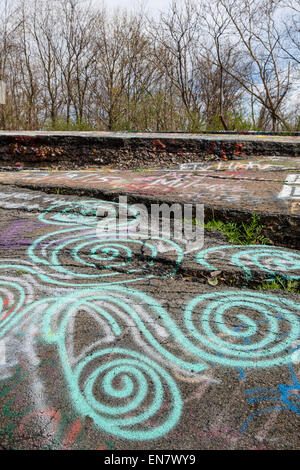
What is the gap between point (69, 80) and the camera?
1136 cm

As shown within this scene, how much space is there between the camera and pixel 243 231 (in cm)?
234

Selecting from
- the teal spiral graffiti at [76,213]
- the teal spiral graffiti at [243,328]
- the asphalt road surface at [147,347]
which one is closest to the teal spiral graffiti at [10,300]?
the asphalt road surface at [147,347]

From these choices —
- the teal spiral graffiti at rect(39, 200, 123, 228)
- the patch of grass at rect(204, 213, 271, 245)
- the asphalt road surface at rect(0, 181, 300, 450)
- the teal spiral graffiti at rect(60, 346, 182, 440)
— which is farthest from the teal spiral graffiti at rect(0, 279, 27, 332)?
the patch of grass at rect(204, 213, 271, 245)

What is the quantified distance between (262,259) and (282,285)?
8.8 inches

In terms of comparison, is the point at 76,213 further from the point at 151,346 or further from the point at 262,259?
the point at 151,346

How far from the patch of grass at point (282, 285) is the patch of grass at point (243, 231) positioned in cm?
54

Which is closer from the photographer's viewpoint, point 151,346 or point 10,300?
point 151,346

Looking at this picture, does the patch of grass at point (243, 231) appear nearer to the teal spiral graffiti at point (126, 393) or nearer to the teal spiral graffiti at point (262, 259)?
the teal spiral graffiti at point (262, 259)

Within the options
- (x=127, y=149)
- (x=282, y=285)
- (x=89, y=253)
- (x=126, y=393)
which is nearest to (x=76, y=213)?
(x=89, y=253)

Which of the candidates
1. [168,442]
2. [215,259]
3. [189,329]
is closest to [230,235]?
[215,259]

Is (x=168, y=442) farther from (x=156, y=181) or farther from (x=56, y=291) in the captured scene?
(x=156, y=181)

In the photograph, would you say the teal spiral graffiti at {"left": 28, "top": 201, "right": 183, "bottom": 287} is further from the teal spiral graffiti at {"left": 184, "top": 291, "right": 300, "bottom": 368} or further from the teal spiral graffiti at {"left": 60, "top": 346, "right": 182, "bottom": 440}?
the teal spiral graffiti at {"left": 60, "top": 346, "right": 182, "bottom": 440}

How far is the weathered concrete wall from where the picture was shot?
445 cm

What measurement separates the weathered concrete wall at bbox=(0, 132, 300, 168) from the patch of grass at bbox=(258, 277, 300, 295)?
307 centimetres
